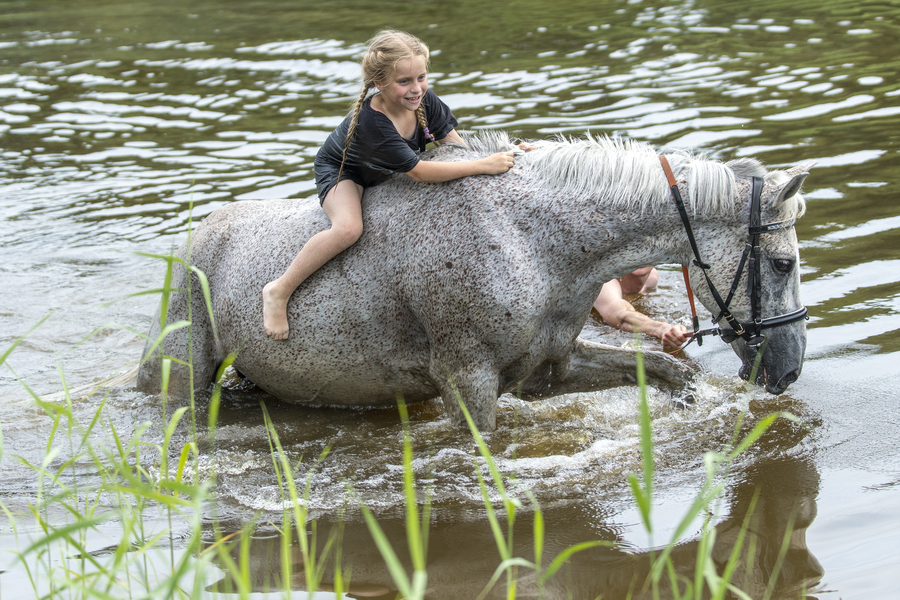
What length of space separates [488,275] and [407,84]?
1.01m

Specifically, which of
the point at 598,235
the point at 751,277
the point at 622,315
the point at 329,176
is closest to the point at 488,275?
the point at 598,235

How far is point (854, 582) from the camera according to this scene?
323 centimetres

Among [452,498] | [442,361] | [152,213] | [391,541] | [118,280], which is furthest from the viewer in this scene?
[152,213]

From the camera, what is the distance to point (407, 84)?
4281 millimetres

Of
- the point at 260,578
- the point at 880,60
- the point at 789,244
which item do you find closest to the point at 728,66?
the point at 880,60

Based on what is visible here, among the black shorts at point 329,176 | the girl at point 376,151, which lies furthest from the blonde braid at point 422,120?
the black shorts at point 329,176

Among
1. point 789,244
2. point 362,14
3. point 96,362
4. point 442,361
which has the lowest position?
point 96,362

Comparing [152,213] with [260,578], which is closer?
[260,578]

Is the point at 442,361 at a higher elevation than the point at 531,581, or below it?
higher

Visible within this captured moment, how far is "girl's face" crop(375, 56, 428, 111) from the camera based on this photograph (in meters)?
4.21

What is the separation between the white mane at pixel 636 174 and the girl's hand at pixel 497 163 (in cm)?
12

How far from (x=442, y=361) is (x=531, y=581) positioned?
1458 mm

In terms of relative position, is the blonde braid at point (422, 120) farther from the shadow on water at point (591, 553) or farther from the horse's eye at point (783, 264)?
the shadow on water at point (591, 553)

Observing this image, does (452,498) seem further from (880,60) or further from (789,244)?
(880,60)
